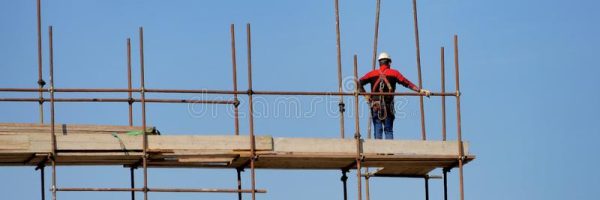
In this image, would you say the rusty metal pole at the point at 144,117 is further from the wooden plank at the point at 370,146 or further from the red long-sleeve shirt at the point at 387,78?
the red long-sleeve shirt at the point at 387,78

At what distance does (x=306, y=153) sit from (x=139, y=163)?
9.15 ft

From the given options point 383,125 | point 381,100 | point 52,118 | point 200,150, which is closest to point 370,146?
point 383,125

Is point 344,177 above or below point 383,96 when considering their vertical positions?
below

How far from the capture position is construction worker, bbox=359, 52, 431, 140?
107ft

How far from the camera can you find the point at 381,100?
107 ft

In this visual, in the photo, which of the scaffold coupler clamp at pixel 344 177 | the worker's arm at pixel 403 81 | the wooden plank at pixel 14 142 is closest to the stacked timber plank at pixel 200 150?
the wooden plank at pixel 14 142

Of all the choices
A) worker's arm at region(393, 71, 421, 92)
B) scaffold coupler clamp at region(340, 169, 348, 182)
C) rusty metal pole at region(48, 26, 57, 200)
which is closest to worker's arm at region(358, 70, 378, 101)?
worker's arm at region(393, 71, 421, 92)

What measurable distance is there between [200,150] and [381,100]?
12.2ft

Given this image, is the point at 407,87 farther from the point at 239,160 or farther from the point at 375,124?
the point at 239,160

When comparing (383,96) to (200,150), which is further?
(383,96)

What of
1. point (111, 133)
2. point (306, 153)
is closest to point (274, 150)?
point (306, 153)

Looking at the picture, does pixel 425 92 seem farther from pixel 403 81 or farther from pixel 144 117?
pixel 144 117

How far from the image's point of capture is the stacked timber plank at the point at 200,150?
3022cm

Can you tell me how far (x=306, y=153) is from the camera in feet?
102
